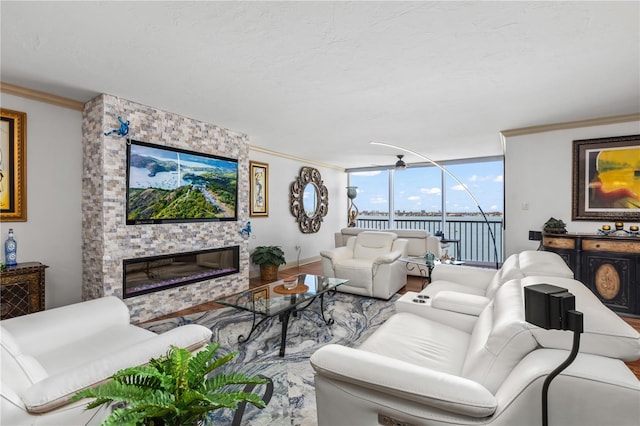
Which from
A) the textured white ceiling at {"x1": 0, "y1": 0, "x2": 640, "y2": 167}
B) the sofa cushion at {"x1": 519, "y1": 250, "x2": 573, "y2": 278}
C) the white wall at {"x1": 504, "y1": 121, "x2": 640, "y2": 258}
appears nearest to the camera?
the textured white ceiling at {"x1": 0, "y1": 0, "x2": 640, "y2": 167}

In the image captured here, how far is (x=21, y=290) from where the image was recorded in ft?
8.59

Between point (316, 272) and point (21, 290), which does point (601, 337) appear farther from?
point (316, 272)

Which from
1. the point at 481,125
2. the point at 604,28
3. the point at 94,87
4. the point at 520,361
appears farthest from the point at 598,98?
the point at 94,87

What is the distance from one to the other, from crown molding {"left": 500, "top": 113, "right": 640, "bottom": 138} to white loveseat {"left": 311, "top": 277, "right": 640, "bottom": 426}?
11.2 ft

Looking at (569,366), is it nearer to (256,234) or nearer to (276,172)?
(256,234)

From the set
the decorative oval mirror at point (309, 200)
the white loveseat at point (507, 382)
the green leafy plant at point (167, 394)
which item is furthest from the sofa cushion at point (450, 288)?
the decorative oval mirror at point (309, 200)

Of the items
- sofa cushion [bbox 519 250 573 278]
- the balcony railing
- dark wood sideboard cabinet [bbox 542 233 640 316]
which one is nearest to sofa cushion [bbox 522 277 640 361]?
sofa cushion [bbox 519 250 573 278]

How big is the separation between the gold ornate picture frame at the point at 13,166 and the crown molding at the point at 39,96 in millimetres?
176

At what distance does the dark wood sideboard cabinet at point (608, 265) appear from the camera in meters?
3.27

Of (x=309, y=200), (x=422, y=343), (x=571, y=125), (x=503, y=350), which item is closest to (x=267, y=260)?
(x=309, y=200)

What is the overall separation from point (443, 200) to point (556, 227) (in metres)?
3.37

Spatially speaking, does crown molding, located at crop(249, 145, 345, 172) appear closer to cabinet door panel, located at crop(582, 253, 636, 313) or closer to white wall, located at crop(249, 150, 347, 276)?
white wall, located at crop(249, 150, 347, 276)

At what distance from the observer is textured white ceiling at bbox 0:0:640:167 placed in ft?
5.74

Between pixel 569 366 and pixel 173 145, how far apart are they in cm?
387
